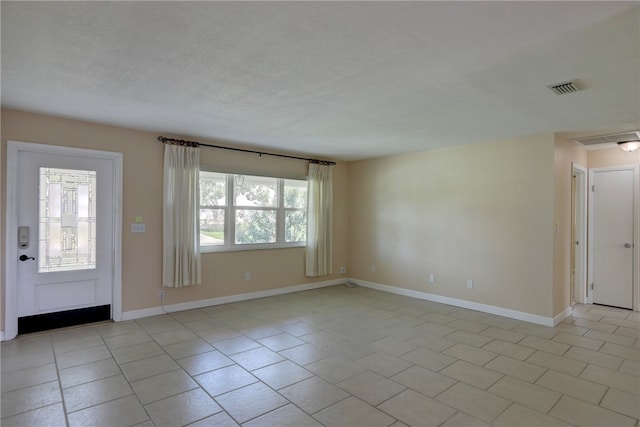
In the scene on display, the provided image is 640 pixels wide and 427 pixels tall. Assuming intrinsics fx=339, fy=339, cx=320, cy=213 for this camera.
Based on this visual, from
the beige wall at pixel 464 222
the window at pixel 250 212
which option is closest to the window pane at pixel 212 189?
the window at pixel 250 212

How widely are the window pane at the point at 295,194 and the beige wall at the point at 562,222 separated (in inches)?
155

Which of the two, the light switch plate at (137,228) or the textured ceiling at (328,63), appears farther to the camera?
the light switch plate at (137,228)

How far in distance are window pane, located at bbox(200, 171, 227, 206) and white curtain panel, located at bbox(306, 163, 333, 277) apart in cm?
165

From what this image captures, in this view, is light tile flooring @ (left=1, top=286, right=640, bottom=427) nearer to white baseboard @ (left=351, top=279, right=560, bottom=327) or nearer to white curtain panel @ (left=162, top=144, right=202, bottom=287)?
white baseboard @ (left=351, top=279, right=560, bottom=327)

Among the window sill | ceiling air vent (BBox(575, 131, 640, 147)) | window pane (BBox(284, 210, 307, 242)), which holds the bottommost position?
the window sill

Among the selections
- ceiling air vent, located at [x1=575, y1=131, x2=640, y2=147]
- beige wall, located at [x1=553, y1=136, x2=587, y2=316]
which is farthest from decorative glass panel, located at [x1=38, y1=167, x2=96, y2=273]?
ceiling air vent, located at [x1=575, y1=131, x2=640, y2=147]

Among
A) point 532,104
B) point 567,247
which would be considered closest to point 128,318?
point 532,104

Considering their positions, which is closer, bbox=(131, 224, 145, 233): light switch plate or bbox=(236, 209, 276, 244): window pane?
bbox=(131, 224, 145, 233): light switch plate

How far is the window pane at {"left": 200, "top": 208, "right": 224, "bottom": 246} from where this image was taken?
5184 millimetres

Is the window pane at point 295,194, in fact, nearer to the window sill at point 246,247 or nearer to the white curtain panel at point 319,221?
the white curtain panel at point 319,221

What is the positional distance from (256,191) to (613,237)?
5740 mm

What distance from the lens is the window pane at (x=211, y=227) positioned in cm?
518

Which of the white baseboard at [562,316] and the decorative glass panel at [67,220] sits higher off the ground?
the decorative glass panel at [67,220]

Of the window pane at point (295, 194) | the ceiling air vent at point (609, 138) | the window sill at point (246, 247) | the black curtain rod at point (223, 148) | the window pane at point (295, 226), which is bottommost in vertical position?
the window sill at point (246, 247)
